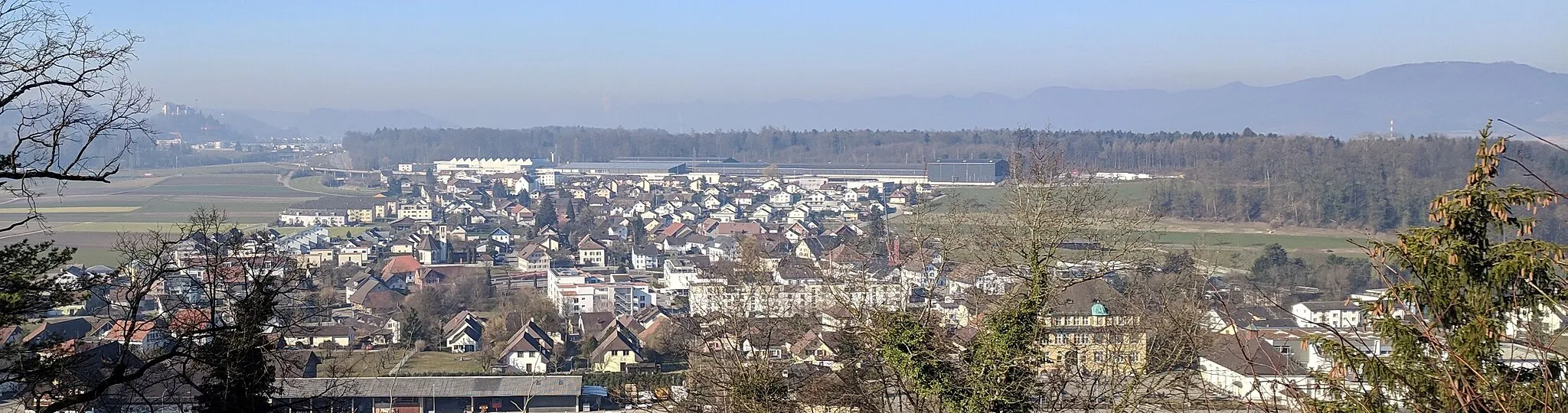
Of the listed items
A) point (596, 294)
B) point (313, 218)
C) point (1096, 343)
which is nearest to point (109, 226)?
point (313, 218)

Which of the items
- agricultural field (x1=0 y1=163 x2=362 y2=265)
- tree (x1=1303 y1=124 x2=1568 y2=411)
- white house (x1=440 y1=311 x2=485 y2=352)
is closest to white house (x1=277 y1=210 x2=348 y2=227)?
agricultural field (x1=0 y1=163 x2=362 y2=265)

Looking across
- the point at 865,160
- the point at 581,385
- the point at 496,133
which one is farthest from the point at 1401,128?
the point at 581,385

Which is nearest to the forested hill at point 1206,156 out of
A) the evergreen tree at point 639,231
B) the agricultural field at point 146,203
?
the evergreen tree at point 639,231

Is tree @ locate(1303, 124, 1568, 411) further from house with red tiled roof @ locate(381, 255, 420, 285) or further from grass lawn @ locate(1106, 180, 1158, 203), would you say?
grass lawn @ locate(1106, 180, 1158, 203)

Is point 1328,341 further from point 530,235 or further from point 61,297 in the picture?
point 530,235

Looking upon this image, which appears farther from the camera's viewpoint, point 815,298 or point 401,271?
point 401,271

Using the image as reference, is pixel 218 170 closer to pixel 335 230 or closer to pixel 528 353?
pixel 335 230

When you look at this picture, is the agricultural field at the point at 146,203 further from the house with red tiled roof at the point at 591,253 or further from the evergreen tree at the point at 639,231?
the evergreen tree at the point at 639,231
